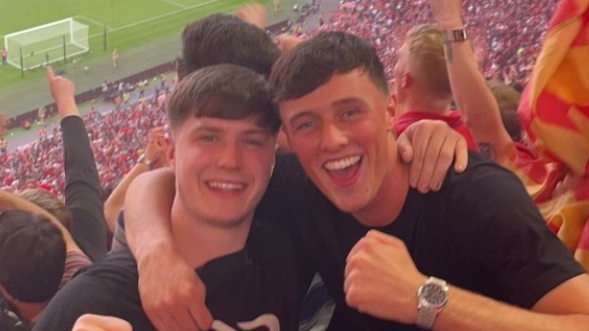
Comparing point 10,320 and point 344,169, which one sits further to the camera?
point 10,320

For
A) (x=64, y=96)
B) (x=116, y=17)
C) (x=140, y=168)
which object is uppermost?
(x=64, y=96)

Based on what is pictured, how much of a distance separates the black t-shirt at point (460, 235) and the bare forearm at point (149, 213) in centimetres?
18

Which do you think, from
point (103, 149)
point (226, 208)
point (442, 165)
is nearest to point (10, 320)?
point (226, 208)

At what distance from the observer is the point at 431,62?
6.18ft

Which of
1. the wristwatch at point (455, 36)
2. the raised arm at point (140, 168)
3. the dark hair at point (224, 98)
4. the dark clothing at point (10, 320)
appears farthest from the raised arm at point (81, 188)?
the wristwatch at point (455, 36)

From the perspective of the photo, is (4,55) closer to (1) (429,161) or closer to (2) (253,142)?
(2) (253,142)

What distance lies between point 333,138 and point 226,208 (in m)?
0.20

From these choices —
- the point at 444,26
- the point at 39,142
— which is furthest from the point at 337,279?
the point at 39,142

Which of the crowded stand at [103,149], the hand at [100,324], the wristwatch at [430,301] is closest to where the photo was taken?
the hand at [100,324]

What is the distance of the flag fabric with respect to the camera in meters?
1.21

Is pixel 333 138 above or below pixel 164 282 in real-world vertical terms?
above

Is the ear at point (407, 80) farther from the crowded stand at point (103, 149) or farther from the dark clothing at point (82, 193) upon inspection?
the crowded stand at point (103, 149)

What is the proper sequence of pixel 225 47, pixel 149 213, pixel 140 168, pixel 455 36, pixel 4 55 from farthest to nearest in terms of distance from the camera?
pixel 4 55 → pixel 140 168 → pixel 455 36 → pixel 225 47 → pixel 149 213

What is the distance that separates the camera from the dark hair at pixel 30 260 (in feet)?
5.30
